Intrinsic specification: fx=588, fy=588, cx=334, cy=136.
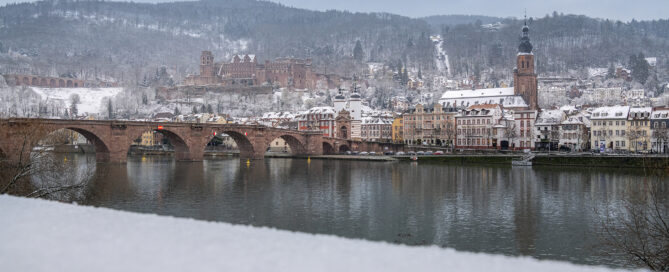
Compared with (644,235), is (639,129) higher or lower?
higher

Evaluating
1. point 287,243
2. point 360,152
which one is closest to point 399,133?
point 360,152

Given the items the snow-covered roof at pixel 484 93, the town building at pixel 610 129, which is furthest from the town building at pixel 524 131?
the snow-covered roof at pixel 484 93

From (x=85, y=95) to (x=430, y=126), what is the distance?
12967 centimetres

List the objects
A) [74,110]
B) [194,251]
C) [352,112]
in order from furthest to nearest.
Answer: [74,110], [352,112], [194,251]

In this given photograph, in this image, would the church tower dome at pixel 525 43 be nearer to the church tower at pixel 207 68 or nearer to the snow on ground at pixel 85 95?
the church tower at pixel 207 68

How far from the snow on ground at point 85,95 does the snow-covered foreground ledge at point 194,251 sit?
15550 centimetres

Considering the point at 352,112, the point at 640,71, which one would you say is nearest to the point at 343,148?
the point at 352,112

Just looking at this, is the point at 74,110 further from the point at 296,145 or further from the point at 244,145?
the point at 244,145

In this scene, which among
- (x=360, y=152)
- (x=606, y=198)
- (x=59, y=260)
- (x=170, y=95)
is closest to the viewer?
(x=59, y=260)

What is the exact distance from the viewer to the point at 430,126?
3282 inches

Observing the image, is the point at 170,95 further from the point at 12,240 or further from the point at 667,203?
the point at 12,240

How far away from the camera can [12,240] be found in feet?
28.6

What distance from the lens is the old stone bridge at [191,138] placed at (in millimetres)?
53094

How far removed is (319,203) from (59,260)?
69.5 ft
